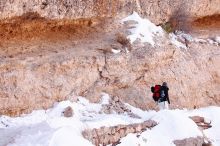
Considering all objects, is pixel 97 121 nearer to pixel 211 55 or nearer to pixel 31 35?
pixel 31 35

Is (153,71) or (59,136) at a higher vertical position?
(153,71)

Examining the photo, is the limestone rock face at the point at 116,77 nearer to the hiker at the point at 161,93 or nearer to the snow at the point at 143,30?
the snow at the point at 143,30

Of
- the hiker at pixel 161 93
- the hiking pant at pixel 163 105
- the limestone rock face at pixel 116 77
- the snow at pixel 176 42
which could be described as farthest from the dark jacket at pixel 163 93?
the snow at pixel 176 42

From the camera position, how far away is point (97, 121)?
12.1 m

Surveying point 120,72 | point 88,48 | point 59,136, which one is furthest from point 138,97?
point 59,136

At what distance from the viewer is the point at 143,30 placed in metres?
15.8

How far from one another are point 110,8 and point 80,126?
5370 mm

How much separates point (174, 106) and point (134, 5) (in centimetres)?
360

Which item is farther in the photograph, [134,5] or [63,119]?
[134,5]

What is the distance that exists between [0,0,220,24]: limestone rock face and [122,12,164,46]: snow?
0.31m

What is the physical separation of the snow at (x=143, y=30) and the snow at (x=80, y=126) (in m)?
2.33

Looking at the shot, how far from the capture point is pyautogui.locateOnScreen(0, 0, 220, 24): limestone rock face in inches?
546

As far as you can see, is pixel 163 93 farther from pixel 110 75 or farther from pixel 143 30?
pixel 143 30

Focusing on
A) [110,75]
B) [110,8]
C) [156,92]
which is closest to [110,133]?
[156,92]
